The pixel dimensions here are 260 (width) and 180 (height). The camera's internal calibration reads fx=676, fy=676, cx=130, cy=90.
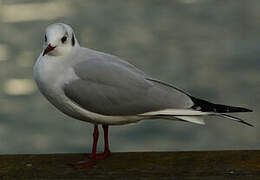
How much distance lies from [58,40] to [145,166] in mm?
811

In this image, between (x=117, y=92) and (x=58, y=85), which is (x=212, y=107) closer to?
(x=117, y=92)

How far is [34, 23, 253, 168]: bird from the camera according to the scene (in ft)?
11.5

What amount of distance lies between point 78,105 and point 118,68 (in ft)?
0.98

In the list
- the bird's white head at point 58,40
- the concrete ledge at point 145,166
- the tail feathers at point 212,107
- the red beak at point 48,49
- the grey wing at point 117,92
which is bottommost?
the concrete ledge at point 145,166

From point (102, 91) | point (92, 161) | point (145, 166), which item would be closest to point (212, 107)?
point (145, 166)

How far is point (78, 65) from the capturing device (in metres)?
3.58

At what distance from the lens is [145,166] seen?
361 centimetres

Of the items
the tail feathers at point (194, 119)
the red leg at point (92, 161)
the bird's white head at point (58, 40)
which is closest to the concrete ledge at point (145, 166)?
the red leg at point (92, 161)

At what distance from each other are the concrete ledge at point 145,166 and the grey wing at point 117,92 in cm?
30

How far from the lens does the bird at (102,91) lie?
3520mm

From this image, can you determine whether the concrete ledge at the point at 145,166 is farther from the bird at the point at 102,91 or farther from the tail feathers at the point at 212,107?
the tail feathers at the point at 212,107

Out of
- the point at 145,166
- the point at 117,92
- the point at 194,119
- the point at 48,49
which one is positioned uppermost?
the point at 48,49

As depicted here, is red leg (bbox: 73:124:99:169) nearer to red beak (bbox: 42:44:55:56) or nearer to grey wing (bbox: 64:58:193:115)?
grey wing (bbox: 64:58:193:115)

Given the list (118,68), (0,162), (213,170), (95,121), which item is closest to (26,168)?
(0,162)
